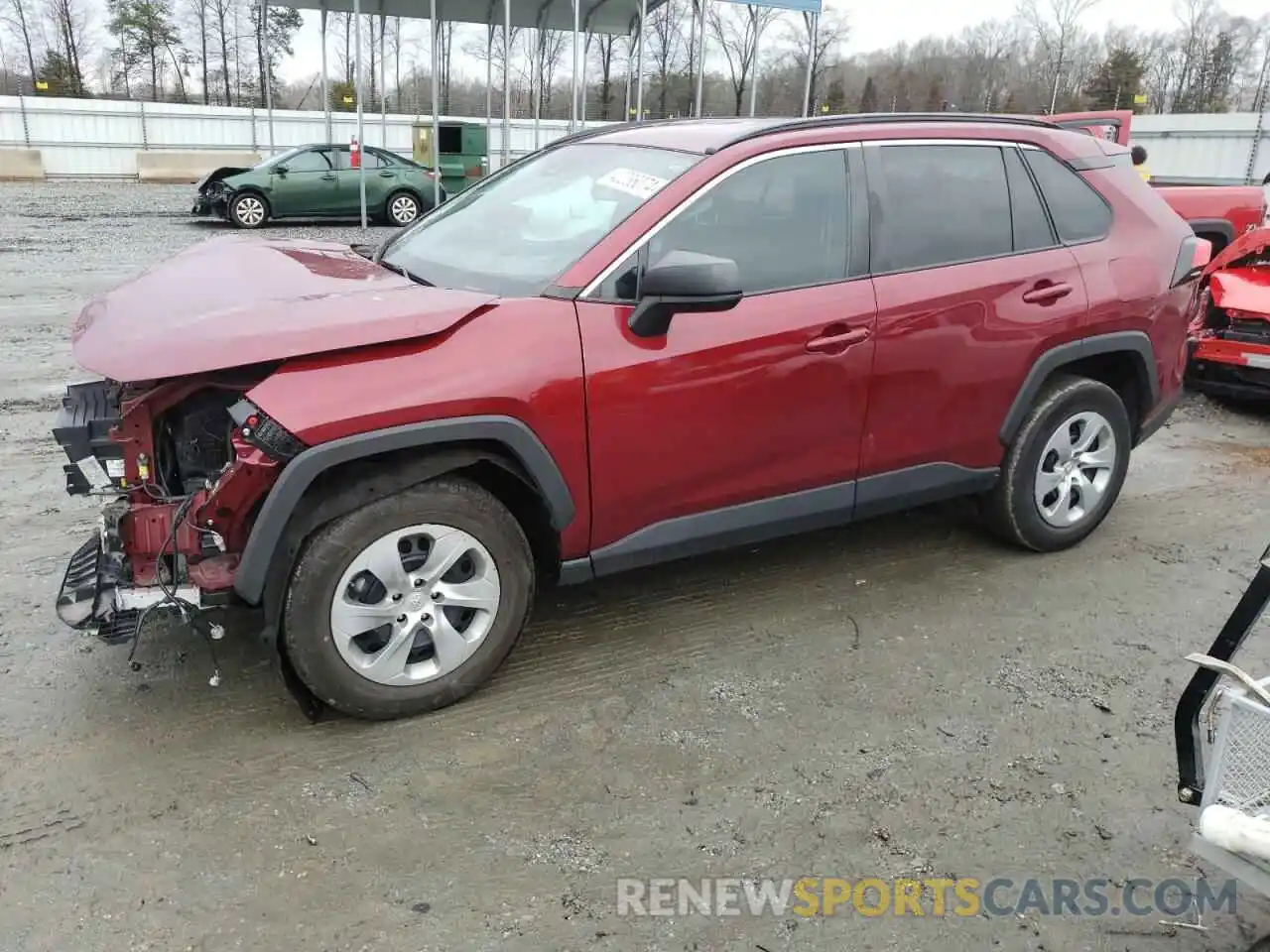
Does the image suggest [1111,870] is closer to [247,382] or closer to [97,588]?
[247,382]

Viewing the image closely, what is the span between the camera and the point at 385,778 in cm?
289

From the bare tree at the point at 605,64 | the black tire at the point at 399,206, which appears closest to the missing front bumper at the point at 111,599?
the black tire at the point at 399,206

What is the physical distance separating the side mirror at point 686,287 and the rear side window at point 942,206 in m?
0.93

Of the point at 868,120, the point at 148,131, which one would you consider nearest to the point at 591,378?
the point at 868,120

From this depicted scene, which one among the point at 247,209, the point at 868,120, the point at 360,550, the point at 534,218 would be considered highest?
the point at 868,120

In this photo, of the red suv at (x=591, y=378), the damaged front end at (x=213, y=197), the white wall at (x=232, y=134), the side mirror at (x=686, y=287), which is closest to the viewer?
the red suv at (x=591, y=378)

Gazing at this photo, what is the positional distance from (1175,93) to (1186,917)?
68.3 meters

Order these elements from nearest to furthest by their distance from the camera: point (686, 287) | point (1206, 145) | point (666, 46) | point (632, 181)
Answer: point (686, 287) < point (632, 181) < point (1206, 145) < point (666, 46)

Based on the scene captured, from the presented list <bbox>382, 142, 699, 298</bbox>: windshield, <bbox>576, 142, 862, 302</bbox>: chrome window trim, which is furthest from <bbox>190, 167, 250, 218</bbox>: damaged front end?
<bbox>576, 142, 862, 302</bbox>: chrome window trim

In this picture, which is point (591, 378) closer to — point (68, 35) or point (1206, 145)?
point (1206, 145)

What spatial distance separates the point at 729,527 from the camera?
358cm

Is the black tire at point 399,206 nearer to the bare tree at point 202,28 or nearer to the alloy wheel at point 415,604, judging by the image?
the alloy wheel at point 415,604

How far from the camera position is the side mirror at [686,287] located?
9.91ft

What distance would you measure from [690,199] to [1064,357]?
74.1 inches
